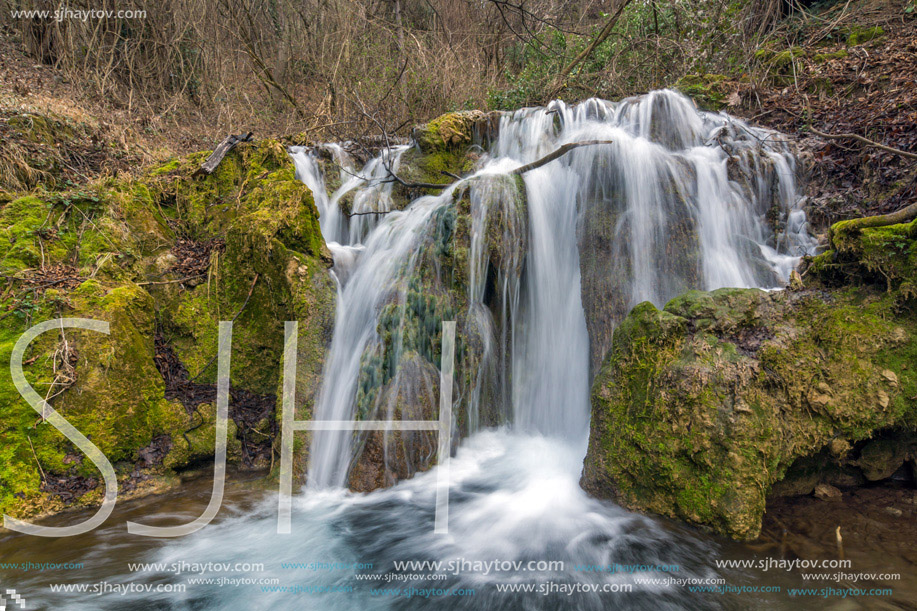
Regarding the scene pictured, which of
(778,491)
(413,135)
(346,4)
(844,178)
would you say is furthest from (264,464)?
(346,4)

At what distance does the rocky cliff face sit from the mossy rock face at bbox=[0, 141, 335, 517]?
9.79 ft

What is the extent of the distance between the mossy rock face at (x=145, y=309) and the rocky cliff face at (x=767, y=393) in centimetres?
299

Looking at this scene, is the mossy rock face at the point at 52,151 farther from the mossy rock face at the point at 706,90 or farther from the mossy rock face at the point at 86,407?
the mossy rock face at the point at 706,90

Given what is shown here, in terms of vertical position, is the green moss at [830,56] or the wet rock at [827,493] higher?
the green moss at [830,56]

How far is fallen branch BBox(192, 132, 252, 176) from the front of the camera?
5562 millimetres

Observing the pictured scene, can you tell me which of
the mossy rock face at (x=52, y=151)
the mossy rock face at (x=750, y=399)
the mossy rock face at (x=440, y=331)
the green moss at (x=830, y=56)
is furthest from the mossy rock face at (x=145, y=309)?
the green moss at (x=830, y=56)

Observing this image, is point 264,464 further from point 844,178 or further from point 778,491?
point 844,178

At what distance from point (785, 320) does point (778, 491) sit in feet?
4.16

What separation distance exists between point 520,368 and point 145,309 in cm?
395

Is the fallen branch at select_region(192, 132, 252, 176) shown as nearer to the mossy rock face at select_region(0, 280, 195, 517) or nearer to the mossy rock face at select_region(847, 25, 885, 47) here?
the mossy rock face at select_region(0, 280, 195, 517)

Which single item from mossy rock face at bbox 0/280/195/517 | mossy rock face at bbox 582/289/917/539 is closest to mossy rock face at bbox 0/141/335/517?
mossy rock face at bbox 0/280/195/517

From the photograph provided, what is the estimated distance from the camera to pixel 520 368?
4.80m

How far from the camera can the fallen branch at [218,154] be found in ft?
18.2

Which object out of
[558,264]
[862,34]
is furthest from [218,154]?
[862,34]
